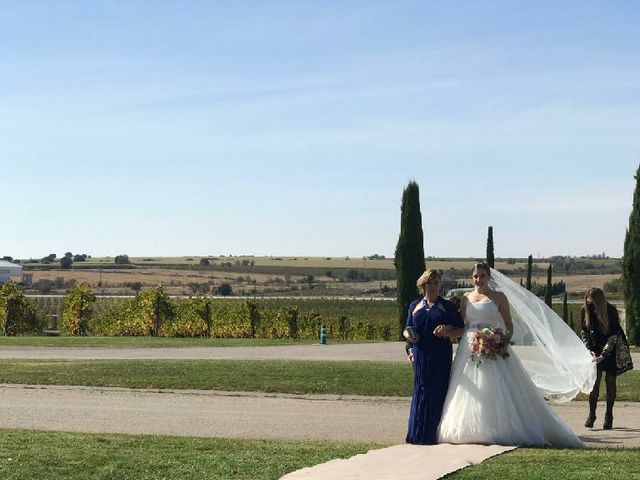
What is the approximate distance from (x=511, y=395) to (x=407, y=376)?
8984 millimetres

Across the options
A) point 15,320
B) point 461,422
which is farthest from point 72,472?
point 15,320

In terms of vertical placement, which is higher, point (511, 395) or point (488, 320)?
point (488, 320)

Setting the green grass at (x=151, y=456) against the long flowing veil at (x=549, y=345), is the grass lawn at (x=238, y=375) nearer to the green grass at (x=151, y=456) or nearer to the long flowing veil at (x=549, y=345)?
the long flowing veil at (x=549, y=345)

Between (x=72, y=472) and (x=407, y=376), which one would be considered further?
(x=407, y=376)

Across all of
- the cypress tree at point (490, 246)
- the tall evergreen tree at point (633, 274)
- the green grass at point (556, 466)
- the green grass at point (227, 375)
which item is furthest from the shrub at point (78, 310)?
the green grass at point (556, 466)

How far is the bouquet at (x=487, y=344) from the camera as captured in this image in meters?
13.6

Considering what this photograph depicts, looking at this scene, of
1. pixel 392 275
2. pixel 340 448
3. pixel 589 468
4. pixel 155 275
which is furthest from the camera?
pixel 392 275

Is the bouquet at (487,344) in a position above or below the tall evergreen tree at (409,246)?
below

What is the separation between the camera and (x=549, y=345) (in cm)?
1535

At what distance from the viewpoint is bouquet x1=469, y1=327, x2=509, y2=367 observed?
13625 millimetres

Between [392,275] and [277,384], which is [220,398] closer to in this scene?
[277,384]

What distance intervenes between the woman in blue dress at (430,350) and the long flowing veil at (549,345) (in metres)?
1.54

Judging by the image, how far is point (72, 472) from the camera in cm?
1124

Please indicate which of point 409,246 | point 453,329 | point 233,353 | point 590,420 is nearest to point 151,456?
point 453,329
